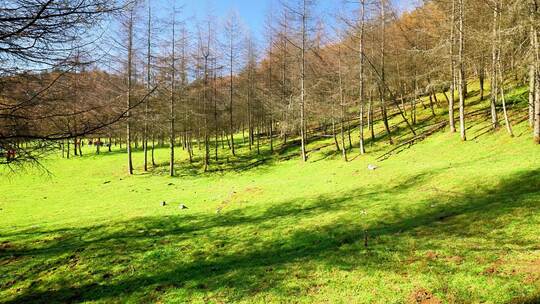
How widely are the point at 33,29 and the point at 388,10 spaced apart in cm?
2667

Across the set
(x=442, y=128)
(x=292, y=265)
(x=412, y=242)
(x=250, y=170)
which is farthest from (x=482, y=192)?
(x=250, y=170)

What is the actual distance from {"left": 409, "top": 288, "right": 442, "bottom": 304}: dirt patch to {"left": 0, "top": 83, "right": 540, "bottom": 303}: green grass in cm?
3

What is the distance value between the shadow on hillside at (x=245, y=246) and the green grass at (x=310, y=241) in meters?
0.04

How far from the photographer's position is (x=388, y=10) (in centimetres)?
2619

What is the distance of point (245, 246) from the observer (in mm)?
9195

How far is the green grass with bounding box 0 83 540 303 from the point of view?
5.83 m

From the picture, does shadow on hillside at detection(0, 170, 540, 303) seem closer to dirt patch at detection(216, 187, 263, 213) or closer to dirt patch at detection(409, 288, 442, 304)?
dirt patch at detection(409, 288, 442, 304)

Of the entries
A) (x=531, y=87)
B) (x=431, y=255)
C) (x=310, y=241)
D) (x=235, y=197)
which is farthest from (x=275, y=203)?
(x=531, y=87)

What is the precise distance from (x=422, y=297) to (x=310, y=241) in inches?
150

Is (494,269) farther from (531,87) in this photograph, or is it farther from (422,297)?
(531,87)

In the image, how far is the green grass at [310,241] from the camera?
583 centimetres

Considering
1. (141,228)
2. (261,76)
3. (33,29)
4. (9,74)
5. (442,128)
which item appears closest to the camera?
(33,29)

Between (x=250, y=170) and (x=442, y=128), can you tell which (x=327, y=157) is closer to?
(x=250, y=170)

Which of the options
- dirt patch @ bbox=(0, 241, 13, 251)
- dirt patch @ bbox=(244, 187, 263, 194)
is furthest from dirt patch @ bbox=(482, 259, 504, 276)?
dirt patch @ bbox=(0, 241, 13, 251)
